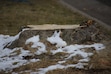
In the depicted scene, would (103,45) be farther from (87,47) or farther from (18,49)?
(18,49)

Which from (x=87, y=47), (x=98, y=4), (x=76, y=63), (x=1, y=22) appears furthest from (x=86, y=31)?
(x=98, y=4)

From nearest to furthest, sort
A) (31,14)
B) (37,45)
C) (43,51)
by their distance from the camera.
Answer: (43,51), (37,45), (31,14)

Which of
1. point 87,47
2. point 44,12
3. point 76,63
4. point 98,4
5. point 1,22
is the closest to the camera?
point 76,63

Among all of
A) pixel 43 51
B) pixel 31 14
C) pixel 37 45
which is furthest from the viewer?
pixel 31 14

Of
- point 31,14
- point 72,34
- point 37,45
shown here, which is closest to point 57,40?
point 72,34

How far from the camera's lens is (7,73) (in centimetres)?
708

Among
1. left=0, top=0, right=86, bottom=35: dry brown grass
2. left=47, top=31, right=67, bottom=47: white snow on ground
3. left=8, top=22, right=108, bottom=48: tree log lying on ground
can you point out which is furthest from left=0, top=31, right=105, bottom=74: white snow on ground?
left=0, top=0, right=86, bottom=35: dry brown grass

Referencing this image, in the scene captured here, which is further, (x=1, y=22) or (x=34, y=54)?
(x=1, y=22)

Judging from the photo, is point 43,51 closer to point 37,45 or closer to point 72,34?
point 37,45

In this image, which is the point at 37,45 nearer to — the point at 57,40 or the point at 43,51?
the point at 43,51

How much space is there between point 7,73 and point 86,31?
2231mm

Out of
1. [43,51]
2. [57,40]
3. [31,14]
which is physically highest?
[57,40]

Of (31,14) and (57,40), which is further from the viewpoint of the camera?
(31,14)

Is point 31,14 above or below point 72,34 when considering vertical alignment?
below
